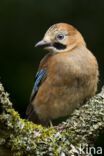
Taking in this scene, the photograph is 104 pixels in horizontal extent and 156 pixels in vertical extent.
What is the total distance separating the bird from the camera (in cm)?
737

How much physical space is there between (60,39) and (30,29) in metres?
1.75

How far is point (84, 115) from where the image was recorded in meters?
6.25

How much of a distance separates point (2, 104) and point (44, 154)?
1.61ft

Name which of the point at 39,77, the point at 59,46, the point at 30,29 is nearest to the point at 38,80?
the point at 39,77

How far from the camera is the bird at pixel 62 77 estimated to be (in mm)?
7371

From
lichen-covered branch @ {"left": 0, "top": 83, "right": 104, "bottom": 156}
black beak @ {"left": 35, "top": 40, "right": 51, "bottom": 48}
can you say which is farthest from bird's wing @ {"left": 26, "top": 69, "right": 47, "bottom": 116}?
lichen-covered branch @ {"left": 0, "top": 83, "right": 104, "bottom": 156}

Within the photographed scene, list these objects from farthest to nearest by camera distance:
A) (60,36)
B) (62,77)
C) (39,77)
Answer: (39,77)
(60,36)
(62,77)

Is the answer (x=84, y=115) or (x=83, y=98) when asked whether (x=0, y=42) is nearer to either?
(x=83, y=98)

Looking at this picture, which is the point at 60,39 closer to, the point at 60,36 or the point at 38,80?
the point at 60,36

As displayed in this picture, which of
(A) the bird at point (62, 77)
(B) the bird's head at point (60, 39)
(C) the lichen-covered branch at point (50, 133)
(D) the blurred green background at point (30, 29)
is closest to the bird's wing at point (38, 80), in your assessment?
(A) the bird at point (62, 77)

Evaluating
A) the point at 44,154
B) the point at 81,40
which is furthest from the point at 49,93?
the point at 44,154

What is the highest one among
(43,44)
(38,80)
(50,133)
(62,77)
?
(43,44)

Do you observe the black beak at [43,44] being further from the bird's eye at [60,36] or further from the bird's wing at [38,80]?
the bird's wing at [38,80]

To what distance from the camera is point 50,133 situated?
5.91 meters
